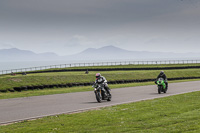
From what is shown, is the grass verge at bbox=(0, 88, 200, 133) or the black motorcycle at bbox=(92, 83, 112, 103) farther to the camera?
the black motorcycle at bbox=(92, 83, 112, 103)

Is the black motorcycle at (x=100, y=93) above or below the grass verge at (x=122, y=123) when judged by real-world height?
above

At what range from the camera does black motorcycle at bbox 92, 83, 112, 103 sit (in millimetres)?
17719

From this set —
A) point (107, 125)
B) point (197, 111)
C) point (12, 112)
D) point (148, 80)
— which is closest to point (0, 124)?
point (12, 112)

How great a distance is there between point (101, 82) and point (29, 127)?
8315 millimetres

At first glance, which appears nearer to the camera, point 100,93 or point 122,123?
point 122,123

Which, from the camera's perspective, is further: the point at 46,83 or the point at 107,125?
the point at 46,83

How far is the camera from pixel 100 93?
59.1ft

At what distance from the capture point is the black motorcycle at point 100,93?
17719 millimetres

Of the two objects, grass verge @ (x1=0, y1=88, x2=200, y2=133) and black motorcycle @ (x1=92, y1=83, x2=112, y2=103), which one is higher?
black motorcycle @ (x1=92, y1=83, x2=112, y2=103)

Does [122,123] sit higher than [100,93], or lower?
lower

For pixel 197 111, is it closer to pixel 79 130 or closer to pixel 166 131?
pixel 166 131

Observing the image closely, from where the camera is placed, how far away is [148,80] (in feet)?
138

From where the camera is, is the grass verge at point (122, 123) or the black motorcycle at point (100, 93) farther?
the black motorcycle at point (100, 93)

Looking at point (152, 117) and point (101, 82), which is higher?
point (101, 82)
